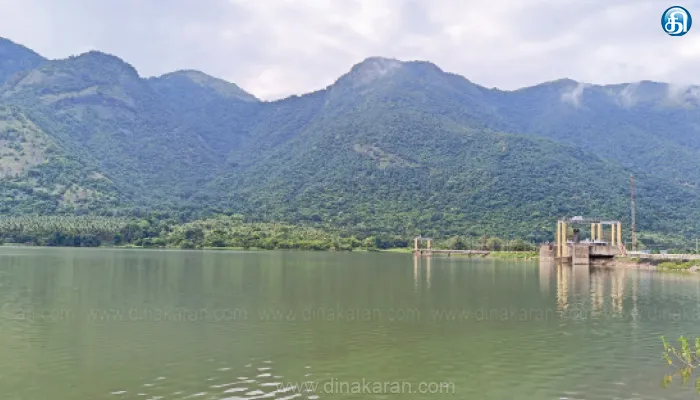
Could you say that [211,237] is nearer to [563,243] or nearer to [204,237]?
[204,237]

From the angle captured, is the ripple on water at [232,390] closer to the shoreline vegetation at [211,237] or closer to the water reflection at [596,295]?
the water reflection at [596,295]

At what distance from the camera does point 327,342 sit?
71.2ft

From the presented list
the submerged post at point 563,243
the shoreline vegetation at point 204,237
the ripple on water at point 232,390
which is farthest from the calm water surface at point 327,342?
the shoreline vegetation at point 204,237

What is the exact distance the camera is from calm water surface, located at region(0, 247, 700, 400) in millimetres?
15820

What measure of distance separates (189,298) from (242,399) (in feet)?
70.0

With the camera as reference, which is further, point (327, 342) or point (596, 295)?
point (596, 295)

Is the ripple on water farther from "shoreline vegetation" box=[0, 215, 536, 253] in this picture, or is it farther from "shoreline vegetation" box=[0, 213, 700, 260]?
"shoreline vegetation" box=[0, 215, 536, 253]

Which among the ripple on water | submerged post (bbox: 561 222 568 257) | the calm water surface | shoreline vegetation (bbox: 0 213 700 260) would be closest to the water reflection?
the calm water surface

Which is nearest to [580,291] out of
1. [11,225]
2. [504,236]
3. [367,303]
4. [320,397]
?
[367,303]

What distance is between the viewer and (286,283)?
45.4m

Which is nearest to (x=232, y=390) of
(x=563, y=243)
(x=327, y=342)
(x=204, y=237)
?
(x=327, y=342)

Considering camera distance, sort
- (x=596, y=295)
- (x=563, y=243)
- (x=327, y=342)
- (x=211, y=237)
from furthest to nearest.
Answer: (x=211, y=237)
(x=563, y=243)
(x=596, y=295)
(x=327, y=342)

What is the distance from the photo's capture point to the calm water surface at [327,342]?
1582 cm

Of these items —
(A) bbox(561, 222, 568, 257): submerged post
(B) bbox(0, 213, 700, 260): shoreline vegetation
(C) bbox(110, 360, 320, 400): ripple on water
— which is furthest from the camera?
(B) bbox(0, 213, 700, 260): shoreline vegetation
